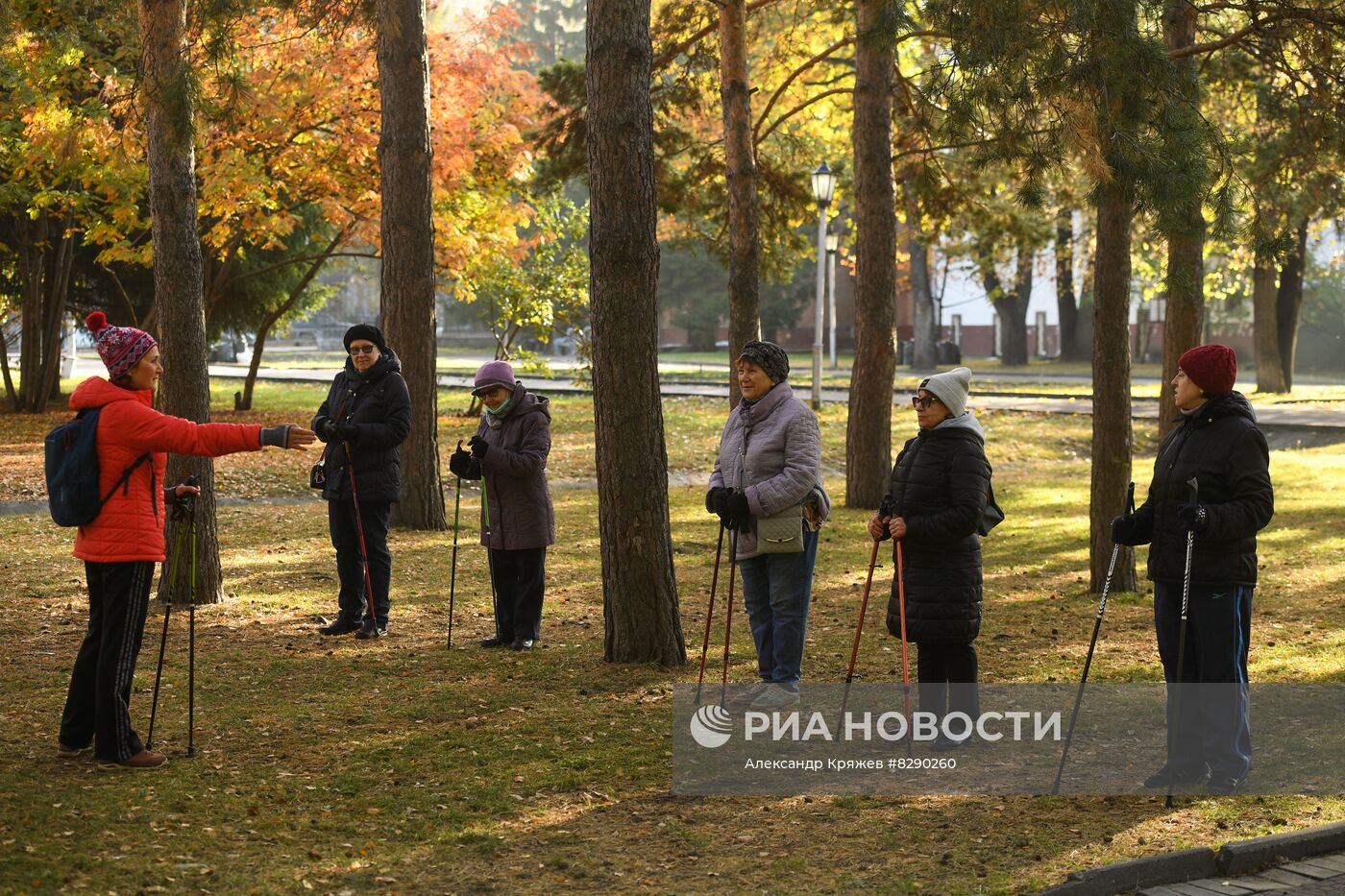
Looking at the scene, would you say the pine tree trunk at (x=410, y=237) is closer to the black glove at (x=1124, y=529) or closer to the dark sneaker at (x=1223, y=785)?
the black glove at (x=1124, y=529)

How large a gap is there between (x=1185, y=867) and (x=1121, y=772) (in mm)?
1423

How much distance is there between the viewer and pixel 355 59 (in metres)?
22.2

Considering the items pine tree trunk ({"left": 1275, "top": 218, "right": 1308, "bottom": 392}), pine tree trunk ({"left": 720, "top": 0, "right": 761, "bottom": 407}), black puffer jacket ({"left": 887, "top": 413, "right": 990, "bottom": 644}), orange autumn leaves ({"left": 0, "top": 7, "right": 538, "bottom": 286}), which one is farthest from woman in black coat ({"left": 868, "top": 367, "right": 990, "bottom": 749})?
pine tree trunk ({"left": 1275, "top": 218, "right": 1308, "bottom": 392})

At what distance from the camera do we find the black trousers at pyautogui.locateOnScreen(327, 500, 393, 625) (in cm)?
979

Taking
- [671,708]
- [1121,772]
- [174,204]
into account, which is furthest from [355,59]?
[1121,772]

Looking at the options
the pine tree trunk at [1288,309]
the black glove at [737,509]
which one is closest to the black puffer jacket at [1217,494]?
the black glove at [737,509]

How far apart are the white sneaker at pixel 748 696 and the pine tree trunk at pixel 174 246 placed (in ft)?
14.2

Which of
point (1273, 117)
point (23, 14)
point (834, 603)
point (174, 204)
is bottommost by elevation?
point (834, 603)

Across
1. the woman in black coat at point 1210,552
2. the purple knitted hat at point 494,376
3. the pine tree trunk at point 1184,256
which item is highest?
the pine tree trunk at point 1184,256

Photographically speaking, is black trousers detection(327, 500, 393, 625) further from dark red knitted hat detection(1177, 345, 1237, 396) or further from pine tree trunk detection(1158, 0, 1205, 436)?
pine tree trunk detection(1158, 0, 1205, 436)

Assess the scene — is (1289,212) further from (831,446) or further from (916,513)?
(916,513)

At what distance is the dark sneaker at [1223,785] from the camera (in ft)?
21.0

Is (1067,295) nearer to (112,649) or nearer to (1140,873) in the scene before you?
(112,649)

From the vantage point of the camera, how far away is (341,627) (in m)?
10.0
